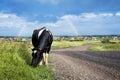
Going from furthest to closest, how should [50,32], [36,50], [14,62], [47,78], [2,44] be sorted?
[50,32]
[2,44]
[36,50]
[14,62]
[47,78]

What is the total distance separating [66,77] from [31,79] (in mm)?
2808

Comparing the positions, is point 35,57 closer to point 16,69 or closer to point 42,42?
point 42,42

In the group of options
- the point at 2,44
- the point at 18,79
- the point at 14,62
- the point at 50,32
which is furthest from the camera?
the point at 50,32

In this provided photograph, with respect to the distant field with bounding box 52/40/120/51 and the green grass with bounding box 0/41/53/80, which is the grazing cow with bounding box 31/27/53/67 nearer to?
the green grass with bounding box 0/41/53/80

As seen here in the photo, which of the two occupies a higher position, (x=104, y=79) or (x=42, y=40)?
(x=42, y=40)

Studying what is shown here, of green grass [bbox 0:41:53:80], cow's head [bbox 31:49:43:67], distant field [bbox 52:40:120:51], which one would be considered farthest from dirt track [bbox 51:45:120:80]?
distant field [bbox 52:40:120:51]

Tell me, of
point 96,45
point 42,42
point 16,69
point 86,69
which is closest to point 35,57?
point 42,42

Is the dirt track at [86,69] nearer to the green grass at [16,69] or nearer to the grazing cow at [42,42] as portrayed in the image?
the green grass at [16,69]

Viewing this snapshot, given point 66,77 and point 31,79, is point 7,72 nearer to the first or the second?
point 31,79

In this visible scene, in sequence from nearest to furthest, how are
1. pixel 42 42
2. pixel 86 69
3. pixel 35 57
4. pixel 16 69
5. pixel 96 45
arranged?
pixel 16 69
pixel 35 57
pixel 86 69
pixel 42 42
pixel 96 45

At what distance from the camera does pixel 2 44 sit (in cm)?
2088

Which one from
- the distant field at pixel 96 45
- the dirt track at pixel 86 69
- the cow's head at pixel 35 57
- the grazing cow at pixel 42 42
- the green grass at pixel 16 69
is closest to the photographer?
the green grass at pixel 16 69

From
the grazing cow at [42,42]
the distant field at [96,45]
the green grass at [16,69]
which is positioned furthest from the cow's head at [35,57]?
the distant field at [96,45]

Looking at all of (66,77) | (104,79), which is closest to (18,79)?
(66,77)
